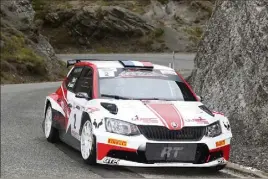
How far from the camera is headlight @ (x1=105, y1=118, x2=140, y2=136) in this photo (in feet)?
26.8

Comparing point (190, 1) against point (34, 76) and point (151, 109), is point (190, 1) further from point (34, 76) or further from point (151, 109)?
point (151, 109)

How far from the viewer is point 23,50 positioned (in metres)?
35.4

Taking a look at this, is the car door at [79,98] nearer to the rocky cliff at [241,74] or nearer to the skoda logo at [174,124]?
the skoda logo at [174,124]

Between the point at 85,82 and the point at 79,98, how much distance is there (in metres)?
0.55

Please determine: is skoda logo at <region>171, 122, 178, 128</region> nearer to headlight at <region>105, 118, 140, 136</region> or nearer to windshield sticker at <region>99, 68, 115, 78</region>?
headlight at <region>105, 118, 140, 136</region>

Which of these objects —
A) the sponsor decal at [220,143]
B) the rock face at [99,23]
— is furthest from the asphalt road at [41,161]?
the rock face at [99,23]

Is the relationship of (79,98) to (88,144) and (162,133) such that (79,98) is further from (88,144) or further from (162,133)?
(162,133)

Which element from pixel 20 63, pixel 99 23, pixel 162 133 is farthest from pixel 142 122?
pixel 99 23

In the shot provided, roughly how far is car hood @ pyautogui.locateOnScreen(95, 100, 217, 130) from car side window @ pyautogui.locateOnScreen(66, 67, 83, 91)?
6.33 feet

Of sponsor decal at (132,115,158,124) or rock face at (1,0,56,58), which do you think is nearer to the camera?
sponsor decal at (132,115,158,124)

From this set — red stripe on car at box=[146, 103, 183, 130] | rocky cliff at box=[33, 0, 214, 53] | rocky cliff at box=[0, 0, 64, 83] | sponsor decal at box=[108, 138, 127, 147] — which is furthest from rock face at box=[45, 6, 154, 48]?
sponsor decal at box=[108, 138, 127, 147]

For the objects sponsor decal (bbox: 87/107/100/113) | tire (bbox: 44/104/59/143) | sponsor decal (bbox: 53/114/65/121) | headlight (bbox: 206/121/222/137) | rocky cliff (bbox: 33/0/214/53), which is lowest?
rocky cliff (bbox: 33/0/214/53)

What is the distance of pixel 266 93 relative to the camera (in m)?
11.1

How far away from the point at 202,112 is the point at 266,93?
2692 mm
